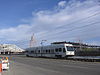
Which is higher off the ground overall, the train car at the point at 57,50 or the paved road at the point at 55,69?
the train car at the point at 57,50

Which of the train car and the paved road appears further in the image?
the train car

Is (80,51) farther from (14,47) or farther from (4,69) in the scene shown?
(14,47)

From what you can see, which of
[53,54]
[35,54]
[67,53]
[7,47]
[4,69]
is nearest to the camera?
[4,69]

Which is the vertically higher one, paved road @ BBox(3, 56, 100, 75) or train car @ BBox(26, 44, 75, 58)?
train car @ BBox(26, 44, 75, 58)

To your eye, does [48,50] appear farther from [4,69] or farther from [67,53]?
[4,69]

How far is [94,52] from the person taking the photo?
48.3 m

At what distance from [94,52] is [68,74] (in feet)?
122

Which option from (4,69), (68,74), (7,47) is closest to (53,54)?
(4,69)

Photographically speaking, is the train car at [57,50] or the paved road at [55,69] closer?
the paved road at [55,69]

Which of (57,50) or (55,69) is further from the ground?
(57,50)

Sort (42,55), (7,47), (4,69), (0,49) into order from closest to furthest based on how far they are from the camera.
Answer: (4,69) < (42,55) < (0,49) < (7,47)

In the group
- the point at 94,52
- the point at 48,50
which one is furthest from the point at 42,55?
the point at 94,52

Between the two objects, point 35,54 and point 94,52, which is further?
point 35,54

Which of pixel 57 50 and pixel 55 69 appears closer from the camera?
pixel 55 69
